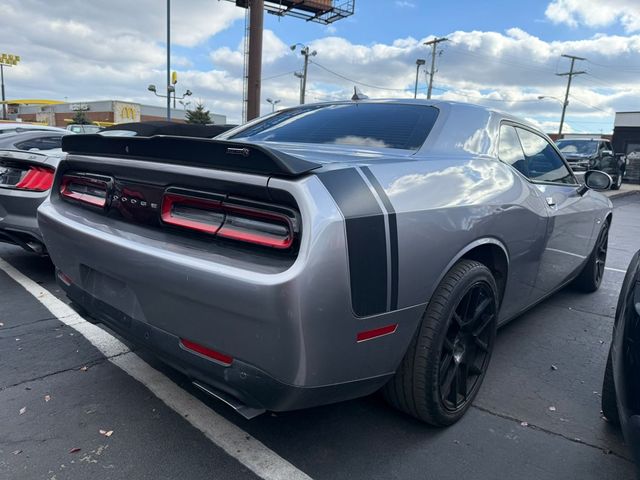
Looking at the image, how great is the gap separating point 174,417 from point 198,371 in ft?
2.06

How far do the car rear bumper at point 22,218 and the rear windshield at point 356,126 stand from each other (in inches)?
86.7

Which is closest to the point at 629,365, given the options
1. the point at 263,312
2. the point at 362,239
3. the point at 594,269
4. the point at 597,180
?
the point at 362,239

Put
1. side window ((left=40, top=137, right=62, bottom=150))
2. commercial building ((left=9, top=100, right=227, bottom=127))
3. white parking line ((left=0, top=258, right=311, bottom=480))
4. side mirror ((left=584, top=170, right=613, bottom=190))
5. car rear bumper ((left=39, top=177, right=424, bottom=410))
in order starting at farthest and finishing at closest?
commercial building ((left=9, top=100, right=227, bottom=127))
side window ((left=40, top=137, right=62, bottom=150))
side mirror ((left=584, top=170, right=613, bottom=190))
white parking line ((left=0, top=258, right=311, bottom=480))
car rear bumper ((left=39, top=177, right=424, bottom=410))

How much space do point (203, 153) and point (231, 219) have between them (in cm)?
29

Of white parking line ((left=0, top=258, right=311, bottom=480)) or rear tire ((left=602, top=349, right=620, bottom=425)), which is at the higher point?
rear tire ((left=602, top=349, right=620, bottom=425))

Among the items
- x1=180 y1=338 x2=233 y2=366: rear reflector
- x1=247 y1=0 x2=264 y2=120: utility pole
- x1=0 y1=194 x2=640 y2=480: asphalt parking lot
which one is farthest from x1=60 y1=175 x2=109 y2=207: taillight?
x1=247 y1=0 x2=264 y2=120: utility pole

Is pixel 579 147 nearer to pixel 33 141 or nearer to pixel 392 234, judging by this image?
pixel 33 141

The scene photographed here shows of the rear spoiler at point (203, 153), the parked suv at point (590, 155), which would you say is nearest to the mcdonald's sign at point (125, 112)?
the parked suv at point (590, 155)

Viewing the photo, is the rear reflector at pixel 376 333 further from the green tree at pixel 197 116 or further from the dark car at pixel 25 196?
the green tree at pixel 197 116

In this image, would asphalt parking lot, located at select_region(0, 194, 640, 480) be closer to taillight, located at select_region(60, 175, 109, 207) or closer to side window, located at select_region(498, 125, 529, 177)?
taillight, located at select_region(60, 175, 109, 207)

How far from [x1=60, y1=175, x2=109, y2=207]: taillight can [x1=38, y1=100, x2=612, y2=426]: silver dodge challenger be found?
0.01 meters

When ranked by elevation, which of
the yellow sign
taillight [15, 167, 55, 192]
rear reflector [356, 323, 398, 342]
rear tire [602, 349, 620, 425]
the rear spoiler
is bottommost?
rear tire [602, 349, 620, 425]

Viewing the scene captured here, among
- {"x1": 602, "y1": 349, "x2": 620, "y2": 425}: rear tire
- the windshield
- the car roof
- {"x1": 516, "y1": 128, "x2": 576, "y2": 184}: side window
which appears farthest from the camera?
the windshield

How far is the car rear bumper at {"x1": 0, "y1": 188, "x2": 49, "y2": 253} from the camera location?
14.3 feet
